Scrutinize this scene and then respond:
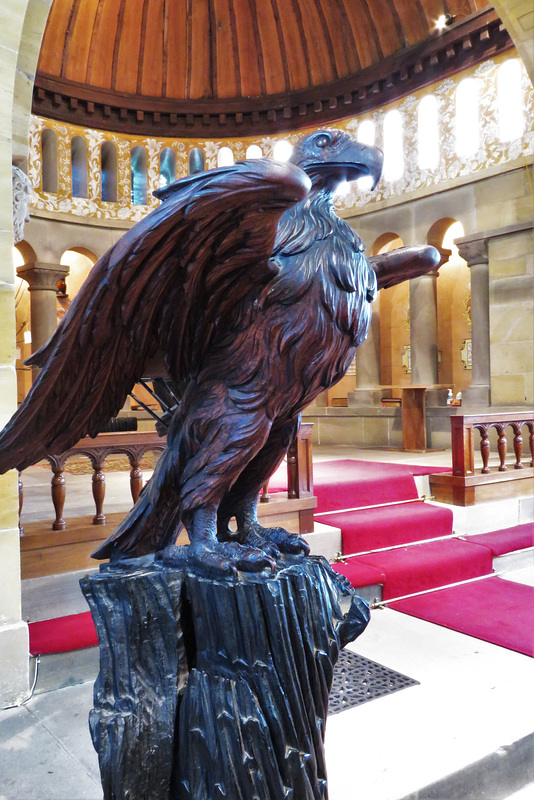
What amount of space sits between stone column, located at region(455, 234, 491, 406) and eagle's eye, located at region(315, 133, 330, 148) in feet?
23.9

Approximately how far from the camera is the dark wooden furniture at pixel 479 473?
191 inches

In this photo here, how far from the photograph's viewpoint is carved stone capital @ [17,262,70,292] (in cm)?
914

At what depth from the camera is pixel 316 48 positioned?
31.0 feet

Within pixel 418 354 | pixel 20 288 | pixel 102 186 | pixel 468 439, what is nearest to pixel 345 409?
pixel 418 354

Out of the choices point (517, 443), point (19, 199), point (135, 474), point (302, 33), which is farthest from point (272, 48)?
point (19, 199)

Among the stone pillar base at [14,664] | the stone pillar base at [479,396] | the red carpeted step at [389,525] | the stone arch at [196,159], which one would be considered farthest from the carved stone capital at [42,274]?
the stone pillar base at [14,664]

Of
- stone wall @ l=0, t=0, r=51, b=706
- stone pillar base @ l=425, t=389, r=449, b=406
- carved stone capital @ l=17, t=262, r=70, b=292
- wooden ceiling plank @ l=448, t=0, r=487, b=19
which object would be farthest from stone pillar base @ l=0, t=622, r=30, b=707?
wooden ceiling plank @ l=448, t=0, r=487, b=19

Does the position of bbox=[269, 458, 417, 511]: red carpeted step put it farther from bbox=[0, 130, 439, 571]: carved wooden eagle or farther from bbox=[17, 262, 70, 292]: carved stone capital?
bbox=[17, 262, 70, 292]: carved stone capital

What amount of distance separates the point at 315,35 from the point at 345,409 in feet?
18.3

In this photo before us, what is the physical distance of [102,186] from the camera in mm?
9680

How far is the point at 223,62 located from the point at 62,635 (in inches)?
372

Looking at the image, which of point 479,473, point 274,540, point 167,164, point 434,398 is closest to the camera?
point 274,540

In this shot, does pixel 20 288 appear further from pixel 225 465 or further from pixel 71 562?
pixel 225 465

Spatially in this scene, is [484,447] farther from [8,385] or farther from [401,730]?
[8,385]
